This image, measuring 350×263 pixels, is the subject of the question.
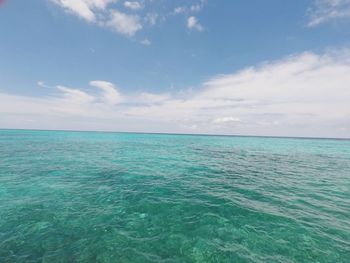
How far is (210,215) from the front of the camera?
32.2 ft

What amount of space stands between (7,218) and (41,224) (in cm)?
232

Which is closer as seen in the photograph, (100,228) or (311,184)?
(100,228)

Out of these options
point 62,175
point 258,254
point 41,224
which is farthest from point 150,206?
point 62,175

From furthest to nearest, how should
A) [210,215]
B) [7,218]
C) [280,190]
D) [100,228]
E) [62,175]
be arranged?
1. [62,175]
2. [280,190]
3. [210,215]
4. [7,218]
5. [100,228]

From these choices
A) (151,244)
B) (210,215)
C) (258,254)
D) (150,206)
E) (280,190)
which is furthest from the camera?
(280,190)

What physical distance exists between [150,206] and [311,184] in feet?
51.8

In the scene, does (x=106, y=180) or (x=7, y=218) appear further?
(x=106, y=180)

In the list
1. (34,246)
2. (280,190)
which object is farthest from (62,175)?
(280,190)

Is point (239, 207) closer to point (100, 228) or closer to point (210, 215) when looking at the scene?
point (210, 215)

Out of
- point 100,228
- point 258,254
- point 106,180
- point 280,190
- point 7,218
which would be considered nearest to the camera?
point 258,254

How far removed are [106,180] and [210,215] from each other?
10.8 m

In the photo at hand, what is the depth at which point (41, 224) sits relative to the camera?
8555 mm

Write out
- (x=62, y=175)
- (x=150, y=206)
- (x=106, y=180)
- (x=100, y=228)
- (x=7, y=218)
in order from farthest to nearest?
(x=62, y=175) → (x=106, y=180) → (x=150, y=206) → (x=7, y=218) → (x=100, y=228)

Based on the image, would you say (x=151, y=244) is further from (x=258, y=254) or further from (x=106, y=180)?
(x=106, y=180)
